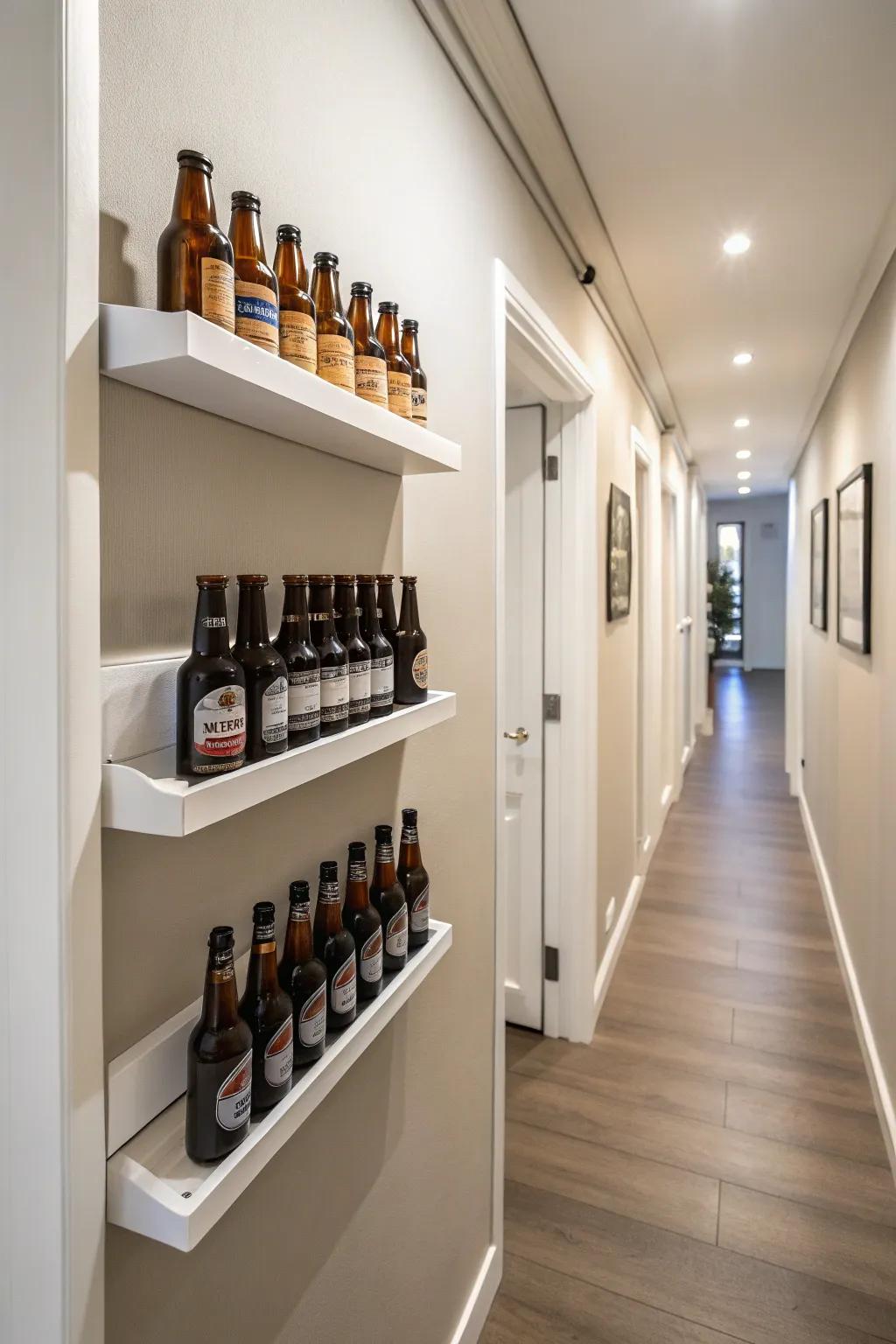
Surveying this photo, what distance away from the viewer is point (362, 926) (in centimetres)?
100

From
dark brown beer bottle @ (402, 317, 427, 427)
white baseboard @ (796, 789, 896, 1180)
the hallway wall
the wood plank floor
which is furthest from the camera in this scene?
the hallway wall

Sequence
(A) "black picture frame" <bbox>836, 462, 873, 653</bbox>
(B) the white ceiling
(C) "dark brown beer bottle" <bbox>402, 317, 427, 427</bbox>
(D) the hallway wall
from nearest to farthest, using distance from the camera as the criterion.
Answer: (C) "dark brown beer bottle" <bbox>402, 317, 427, 427</bbox>
(B) the white ceiling
(A) "black picture frame" <bbox>836, 462, 873, 653</bbox>
(D) the hallway wall

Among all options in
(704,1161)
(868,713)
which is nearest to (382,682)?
(704,1161)

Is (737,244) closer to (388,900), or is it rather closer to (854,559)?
(854,559)

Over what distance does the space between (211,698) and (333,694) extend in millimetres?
208

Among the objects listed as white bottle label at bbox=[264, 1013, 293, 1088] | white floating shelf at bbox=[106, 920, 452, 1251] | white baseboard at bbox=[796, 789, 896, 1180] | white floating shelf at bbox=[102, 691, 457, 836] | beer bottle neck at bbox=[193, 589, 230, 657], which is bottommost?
white baseboard at bbox=[796, 789, 896, 1180]

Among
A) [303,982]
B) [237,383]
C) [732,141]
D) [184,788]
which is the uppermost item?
[732,141]

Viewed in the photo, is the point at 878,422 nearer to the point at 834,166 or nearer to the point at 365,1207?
the point at 834,166

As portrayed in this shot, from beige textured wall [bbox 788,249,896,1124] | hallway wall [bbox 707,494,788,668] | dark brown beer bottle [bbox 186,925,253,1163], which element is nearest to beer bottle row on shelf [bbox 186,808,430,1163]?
dark brown beer bottle [bbox 186,925,253,1163]

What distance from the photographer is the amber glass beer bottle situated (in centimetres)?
103

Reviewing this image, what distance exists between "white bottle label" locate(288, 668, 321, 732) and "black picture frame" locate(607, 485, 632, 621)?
2.34m

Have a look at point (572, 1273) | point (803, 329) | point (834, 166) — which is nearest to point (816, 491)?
point (803, 329)

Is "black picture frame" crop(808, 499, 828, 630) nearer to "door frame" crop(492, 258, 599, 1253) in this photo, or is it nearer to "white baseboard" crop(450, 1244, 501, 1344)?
"door frame" crop(492, 258, 599, 1253)

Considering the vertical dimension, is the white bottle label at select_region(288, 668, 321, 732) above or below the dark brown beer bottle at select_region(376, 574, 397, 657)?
below
